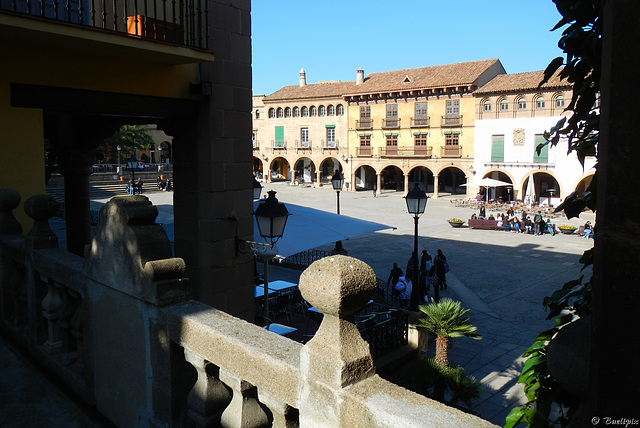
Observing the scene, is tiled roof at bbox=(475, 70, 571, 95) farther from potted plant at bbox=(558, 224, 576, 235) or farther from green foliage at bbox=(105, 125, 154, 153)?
green foliage at bbox=(105, 125, 154, 153)

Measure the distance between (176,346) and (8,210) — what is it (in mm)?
2915

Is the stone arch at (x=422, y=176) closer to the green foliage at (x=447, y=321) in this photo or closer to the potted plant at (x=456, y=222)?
the potted plant at (x=456, y=222)

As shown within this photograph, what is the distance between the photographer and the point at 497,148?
4259 cm

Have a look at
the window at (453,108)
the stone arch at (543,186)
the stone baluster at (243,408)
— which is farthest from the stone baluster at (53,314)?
the window at (453,108)

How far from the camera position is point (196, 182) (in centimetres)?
739

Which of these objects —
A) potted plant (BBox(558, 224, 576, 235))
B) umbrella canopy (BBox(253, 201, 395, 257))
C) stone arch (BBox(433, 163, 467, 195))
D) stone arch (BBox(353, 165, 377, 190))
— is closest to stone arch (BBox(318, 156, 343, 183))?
stone arch (BBox(353, 165, 377, 190))

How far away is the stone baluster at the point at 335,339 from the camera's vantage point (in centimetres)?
182

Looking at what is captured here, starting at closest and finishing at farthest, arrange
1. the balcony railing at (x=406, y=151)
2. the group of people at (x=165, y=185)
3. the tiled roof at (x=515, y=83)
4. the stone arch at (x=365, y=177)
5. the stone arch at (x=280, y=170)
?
the tiled roof at (x=515, y=83)
the group of people at (x=165, y=185)
the balcony railing at (x=406, y=151)
the stone arch at (x=365, y=177)
the stone arch at (x=280, y=170)

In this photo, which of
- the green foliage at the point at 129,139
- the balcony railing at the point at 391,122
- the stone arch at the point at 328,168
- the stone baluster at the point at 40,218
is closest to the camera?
the stone baluster at the point at 40,218

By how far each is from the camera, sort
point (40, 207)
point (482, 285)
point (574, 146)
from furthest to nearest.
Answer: point (482, 285) → point (40, 207) → point (574, 146)

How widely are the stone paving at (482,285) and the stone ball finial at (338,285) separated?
231 centimetres

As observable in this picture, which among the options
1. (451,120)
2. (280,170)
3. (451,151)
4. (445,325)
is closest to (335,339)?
(445,325)

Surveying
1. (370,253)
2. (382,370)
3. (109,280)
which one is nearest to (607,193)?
(109,280)

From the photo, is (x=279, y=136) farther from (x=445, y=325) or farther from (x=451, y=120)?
(x=445, y=325)
